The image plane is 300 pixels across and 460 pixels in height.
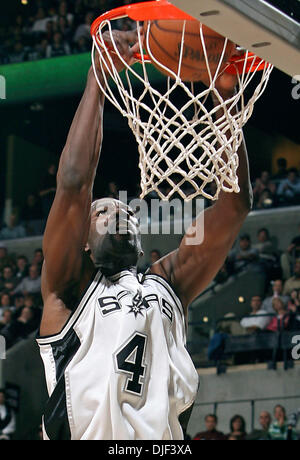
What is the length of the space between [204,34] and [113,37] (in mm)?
361

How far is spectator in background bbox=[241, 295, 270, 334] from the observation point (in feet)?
28.7

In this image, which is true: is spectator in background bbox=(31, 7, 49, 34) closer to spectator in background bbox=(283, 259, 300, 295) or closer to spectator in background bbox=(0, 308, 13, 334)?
spectator in background bbox=(0, 308, 13, 334)

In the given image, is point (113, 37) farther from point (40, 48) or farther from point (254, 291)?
point (40, 48)

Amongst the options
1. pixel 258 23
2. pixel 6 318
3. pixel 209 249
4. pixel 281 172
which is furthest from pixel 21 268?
pixel 258 23

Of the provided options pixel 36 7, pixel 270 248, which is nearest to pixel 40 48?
pixel 36 7

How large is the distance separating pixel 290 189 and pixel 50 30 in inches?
174

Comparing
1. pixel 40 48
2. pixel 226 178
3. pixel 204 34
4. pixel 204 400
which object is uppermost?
pixel 40 48

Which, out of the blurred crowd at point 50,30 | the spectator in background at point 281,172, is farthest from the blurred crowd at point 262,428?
the blurred crowd at point 50,30

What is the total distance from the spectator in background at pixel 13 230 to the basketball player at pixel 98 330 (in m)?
8.76

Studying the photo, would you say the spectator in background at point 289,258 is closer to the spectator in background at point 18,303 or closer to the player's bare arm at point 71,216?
the spectator in background at point 18,303

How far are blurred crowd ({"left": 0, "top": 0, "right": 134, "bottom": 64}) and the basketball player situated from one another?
8712 mm

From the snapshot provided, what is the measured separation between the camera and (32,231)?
12.0 meters

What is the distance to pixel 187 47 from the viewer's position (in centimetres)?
316

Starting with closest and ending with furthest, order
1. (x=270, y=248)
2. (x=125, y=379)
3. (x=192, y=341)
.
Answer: (x=125, y=379)
(x=192, y=341)
(x=270, y=248)
